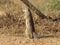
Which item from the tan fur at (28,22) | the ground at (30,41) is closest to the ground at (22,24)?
the ground at (30,41)

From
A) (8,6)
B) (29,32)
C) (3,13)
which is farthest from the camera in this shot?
(8,6)

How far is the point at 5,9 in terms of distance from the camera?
11586mm

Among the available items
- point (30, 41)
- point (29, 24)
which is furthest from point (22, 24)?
point (30, 41)

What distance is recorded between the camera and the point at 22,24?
384 inches

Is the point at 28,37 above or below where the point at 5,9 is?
below

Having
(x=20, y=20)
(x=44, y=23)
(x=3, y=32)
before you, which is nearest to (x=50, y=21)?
(x=44, y=23)

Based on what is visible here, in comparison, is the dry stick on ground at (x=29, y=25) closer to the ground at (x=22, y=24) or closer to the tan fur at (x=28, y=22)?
the tan fur at (x=28, y=22)

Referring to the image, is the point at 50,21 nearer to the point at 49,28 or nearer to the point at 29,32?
the point at 49,28

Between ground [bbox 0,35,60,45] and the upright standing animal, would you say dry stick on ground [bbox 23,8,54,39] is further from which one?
ground [bbox 0,35,60,45]

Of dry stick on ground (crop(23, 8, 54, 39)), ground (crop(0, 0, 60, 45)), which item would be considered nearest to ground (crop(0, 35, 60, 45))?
ground (crop(0, 0, 60, 45))

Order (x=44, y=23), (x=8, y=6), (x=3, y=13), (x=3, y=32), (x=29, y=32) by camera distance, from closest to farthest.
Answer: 1. (x=29, y=32)
2. (x=3, y=32)
3. (x=44, y=23)
4. (x=3, y=13)
5. (x=8, y=6)

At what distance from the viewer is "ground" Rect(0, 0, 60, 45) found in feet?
22.9

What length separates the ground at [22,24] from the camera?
6.98 m

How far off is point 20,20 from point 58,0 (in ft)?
7.59
